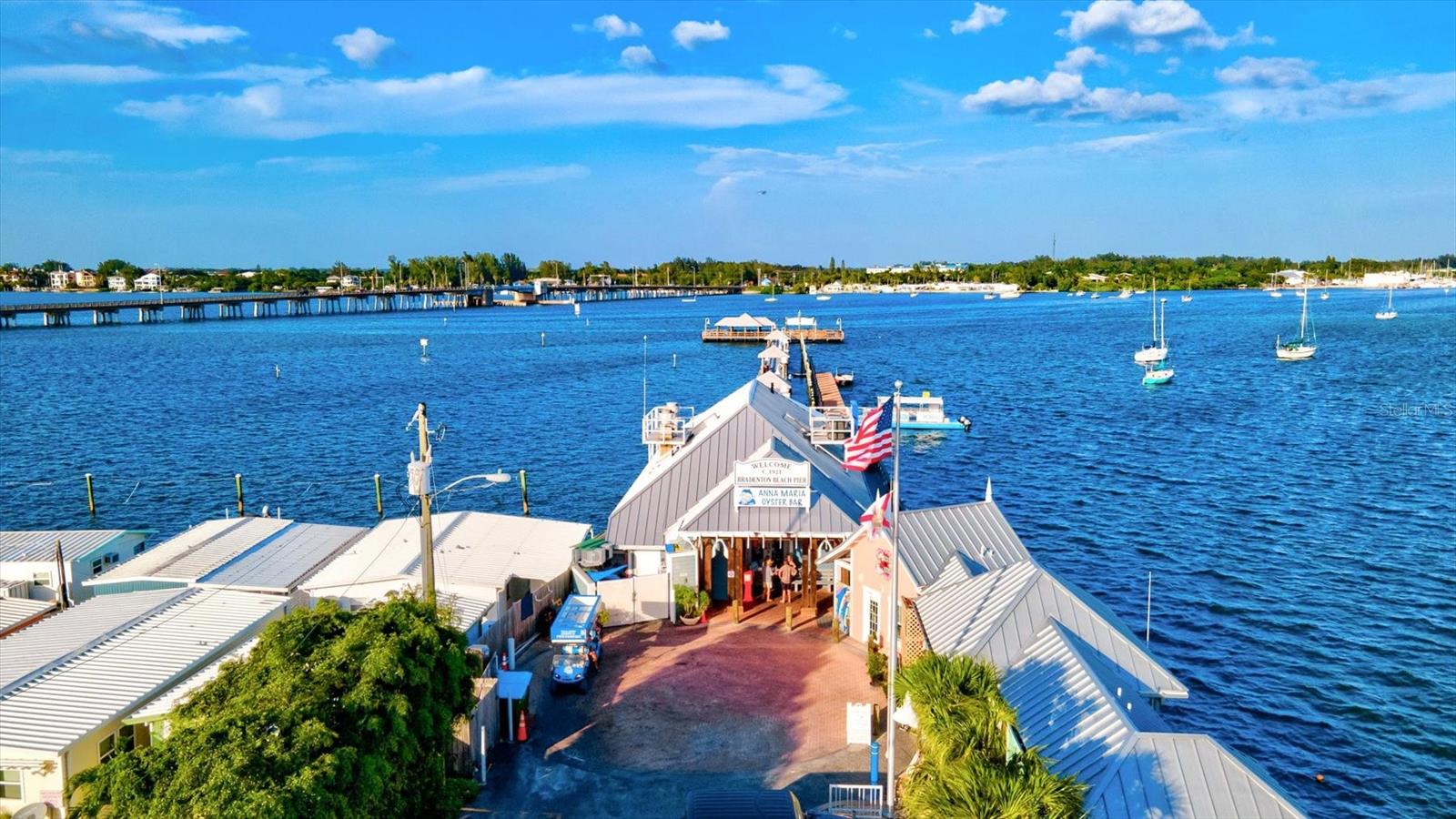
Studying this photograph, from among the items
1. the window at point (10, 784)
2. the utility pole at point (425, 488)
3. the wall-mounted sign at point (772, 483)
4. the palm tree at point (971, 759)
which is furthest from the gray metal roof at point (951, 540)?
the window at point (10, 784)

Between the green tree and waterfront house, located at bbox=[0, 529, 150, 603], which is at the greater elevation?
the green tree

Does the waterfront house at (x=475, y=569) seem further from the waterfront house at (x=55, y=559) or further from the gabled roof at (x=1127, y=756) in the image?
the gabled roof at (x=1127, y=756)

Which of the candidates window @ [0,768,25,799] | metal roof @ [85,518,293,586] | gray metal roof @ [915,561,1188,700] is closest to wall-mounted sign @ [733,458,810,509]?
gray metal roof @ [915,561,1188,700]

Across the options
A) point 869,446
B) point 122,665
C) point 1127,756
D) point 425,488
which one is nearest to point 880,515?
point 869,446

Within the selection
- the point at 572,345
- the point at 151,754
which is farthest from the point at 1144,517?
the point at 572,345

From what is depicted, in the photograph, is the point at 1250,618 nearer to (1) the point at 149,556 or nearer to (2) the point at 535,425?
(1) the point at 149,556

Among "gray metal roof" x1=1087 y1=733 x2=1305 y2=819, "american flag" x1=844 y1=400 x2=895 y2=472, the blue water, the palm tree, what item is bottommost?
the blue water

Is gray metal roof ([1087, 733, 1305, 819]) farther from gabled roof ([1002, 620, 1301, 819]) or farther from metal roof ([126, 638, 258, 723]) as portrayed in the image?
metal roof ([126, 638, 258, 723])
